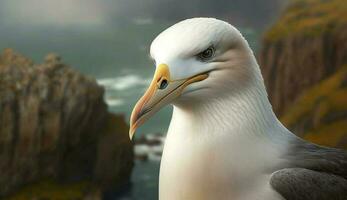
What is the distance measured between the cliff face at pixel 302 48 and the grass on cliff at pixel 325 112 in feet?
3.03

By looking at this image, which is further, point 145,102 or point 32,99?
point 32,99

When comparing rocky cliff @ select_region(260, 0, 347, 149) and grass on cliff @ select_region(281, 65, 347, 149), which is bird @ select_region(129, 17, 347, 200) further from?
rocky cliff @ select_region(260, 0, 347, 149)

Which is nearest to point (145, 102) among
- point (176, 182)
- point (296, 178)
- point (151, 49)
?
point (151, 49)

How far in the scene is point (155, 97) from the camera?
8.70 ft

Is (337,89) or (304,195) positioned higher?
(304,195)

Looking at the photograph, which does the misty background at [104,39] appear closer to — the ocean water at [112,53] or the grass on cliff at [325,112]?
the ocean water at [112,53]

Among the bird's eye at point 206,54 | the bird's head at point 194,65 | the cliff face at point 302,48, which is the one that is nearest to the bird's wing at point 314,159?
the bird's head at point 194,65

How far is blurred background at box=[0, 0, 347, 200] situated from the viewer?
30.1 m

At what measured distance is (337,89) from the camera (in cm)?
2662

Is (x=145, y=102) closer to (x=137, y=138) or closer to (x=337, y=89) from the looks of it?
(x=337, y=89)

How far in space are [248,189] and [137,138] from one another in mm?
38903

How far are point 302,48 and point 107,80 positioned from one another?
576 inches

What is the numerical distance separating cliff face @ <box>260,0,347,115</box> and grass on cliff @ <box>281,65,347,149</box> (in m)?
0.92

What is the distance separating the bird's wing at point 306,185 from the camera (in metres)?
3.06
